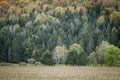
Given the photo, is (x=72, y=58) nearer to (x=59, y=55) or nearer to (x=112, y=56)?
(x=112, y=56)

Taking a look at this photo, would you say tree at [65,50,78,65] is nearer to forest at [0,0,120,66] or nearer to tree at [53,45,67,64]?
forest at [0,0,120,66]

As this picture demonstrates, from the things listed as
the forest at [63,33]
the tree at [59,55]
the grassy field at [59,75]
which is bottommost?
the tree at [59,55]

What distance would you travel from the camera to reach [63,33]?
130 m

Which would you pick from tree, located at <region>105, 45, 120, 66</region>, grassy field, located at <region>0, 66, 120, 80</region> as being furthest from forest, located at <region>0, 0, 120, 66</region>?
grassy field, located at <region>0, 66, 120, 80</region>

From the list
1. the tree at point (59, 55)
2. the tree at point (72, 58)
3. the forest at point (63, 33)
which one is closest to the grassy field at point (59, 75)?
the forest at point (63, 33)

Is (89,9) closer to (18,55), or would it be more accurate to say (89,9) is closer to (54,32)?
(54,32)

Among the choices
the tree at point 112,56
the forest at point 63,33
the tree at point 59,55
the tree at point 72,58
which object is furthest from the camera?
the tree at point 59,55

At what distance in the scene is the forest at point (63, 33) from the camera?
3359 inches

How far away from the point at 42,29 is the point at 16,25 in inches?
606

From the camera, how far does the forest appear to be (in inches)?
3359

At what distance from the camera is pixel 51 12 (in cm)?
18200

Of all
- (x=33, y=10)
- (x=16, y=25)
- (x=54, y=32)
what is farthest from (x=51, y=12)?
(x=54, y=32)

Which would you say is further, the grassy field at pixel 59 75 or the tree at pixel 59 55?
the tree at pixel 59 55

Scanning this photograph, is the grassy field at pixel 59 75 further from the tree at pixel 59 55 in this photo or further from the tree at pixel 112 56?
the tree at pixel 59 55
